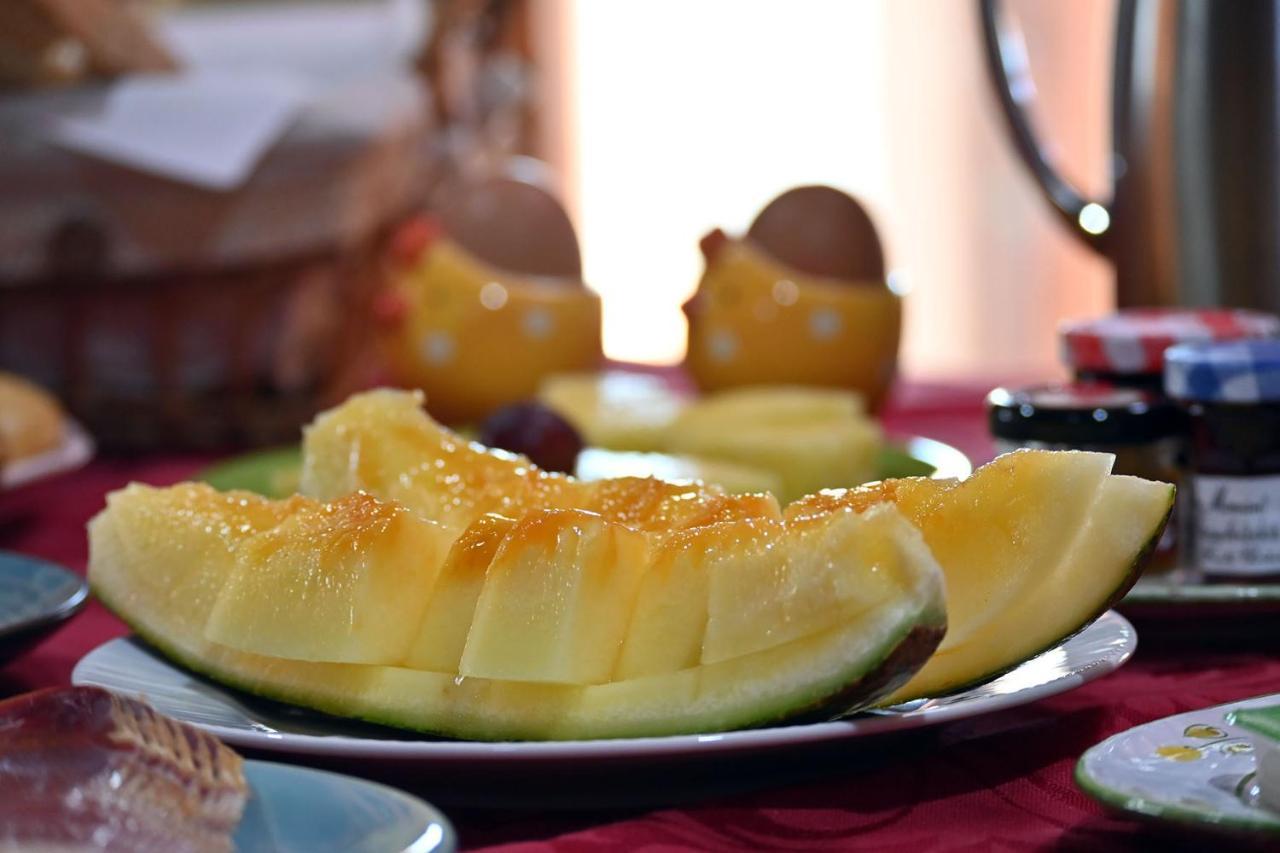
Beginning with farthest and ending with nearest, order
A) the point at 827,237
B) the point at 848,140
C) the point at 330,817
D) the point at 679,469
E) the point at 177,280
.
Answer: the point at 848,140, the point at 177,280, the point at 827,237, the point at 679,469, the point at 330,817

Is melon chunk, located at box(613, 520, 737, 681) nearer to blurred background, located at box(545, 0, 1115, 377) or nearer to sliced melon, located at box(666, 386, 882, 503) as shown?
sliced melon, located at box(666, 386, 882, 503)

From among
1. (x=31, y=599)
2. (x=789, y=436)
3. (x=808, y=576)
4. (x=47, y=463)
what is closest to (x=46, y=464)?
(x=47, y=463)

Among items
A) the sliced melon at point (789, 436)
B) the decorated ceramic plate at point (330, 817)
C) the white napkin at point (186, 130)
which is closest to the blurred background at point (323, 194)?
the white napkin at point (186, 130)

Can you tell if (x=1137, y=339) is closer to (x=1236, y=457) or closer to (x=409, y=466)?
(x=1236, y=457)

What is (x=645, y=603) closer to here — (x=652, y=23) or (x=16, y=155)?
(x=16, y=155)

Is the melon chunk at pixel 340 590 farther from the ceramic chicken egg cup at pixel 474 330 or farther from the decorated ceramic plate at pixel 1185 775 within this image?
the ceramic chicken egg cup at pixel 474 330
